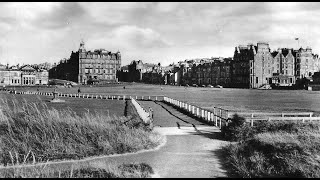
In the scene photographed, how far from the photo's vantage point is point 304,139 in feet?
55.1

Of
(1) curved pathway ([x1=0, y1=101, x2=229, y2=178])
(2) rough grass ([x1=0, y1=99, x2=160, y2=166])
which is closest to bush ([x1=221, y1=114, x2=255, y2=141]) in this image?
(1) curved pathway ([x1=0, y1=101, x2=229, y2=178])

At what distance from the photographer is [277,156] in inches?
543

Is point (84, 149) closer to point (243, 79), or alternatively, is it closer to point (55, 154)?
point (55, 154)

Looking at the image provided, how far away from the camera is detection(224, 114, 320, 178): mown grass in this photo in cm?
1259

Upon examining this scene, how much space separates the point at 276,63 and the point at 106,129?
477ft

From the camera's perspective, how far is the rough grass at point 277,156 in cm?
1255

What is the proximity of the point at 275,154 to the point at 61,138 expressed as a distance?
9.45 metres

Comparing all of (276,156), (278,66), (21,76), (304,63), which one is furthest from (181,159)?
(21,76)

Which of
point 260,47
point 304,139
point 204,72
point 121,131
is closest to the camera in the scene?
point 304,139

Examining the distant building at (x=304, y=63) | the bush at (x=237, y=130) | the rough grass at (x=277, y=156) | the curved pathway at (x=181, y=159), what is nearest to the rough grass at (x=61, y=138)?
the curved pathway at (x=181, y=159)

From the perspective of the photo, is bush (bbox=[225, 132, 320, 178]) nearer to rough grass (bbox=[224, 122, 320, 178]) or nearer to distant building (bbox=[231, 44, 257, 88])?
rough grass (bbox=[224, 122, 320, 178])

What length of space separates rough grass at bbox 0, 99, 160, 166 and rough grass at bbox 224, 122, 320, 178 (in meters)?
4.49

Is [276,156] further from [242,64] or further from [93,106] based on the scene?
[242,64]

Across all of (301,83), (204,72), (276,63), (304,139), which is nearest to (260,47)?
(276,63)
